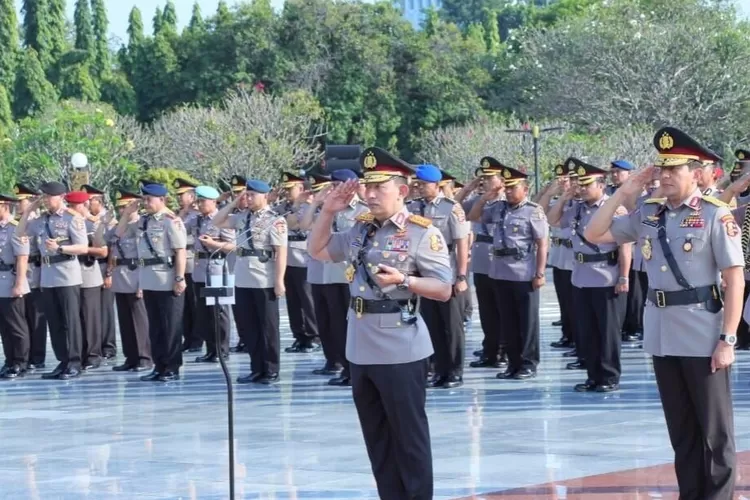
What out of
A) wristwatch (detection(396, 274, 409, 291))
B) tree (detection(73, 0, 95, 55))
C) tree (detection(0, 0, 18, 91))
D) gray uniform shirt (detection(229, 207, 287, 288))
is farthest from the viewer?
tree (detection(73, 0, 95, 55))

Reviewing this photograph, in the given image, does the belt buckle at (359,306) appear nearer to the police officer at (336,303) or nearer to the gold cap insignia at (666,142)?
the gold cap insignia at (666,142)

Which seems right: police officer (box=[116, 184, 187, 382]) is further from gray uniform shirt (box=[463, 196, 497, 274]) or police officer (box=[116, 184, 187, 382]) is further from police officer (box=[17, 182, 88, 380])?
gray uniform shirt (box=[463, 196, 497, 274])

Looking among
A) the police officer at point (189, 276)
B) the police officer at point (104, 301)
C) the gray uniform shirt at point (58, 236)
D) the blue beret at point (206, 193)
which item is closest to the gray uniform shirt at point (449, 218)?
the blue beret at point (206, 193)

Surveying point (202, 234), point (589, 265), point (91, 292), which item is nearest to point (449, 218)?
point (589, 265)

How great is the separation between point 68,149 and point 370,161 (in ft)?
136

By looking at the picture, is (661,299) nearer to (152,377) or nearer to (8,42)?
(152,377)

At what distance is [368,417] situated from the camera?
7387 millimetres

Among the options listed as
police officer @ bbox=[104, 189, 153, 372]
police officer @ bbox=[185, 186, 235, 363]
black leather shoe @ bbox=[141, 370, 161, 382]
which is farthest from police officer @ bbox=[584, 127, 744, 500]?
police officer @ bbox=[104, 189, 153, 372]

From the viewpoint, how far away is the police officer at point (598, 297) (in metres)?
12.4

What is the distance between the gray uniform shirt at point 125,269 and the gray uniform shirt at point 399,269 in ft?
26.4

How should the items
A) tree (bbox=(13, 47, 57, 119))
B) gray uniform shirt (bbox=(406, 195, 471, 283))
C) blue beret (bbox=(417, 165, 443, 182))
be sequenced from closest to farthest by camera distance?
gray uniform shirt (bbox=(406, 195, 471, 283)) → blue beret (bbox=(417, 165, 443, 182)) → tree (bbox=(13, 47, 57, 119))

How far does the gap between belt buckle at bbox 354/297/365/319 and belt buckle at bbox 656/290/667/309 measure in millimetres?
1520

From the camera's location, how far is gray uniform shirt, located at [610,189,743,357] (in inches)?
286

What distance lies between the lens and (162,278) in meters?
14.6
